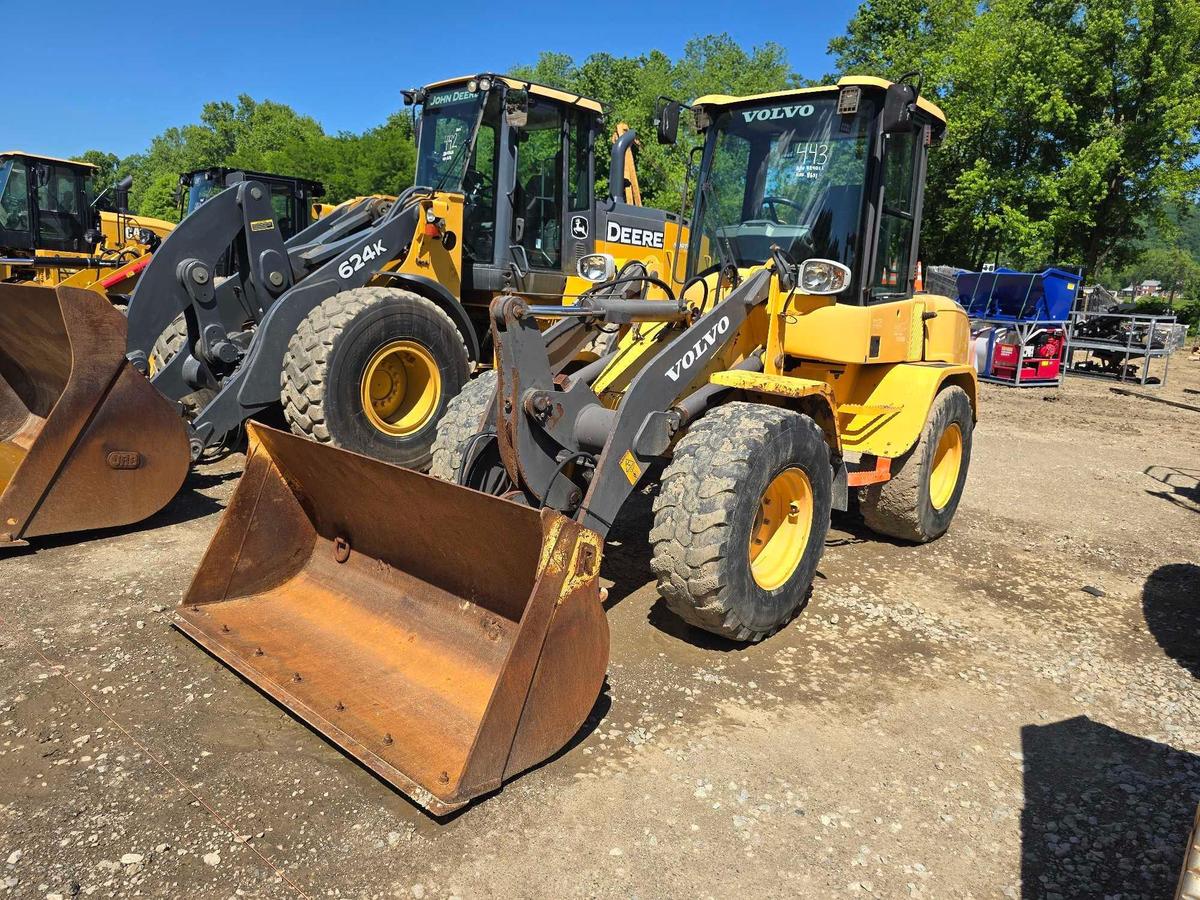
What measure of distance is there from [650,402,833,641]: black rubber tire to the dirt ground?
322mm

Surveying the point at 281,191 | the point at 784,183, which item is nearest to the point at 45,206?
the point at 281,191

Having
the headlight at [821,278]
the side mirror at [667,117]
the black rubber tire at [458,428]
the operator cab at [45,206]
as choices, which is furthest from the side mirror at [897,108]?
the operator cab at [45,206]

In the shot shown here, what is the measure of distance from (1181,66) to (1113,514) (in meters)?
22.3

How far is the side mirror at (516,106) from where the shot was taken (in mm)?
7254

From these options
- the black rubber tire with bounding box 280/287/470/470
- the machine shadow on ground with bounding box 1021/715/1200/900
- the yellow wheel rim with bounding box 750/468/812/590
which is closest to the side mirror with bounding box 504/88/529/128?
the black rubber tire with bounding box 280/287/470/470

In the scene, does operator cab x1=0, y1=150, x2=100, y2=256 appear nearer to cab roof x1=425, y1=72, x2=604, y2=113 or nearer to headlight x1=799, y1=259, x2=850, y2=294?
cab roof x1=425, y1=72, x2=604, y2=113

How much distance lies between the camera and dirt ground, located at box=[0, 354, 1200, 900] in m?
2.58

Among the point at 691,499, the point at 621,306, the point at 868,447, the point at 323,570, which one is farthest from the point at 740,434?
the point at 323,570

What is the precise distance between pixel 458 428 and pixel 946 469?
3.62 metres

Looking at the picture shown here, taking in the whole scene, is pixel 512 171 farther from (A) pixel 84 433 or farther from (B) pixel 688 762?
(B) pixel 688 762

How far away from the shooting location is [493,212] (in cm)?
762

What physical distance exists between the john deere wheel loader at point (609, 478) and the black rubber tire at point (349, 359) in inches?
74.5

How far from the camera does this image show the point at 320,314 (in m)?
6.19

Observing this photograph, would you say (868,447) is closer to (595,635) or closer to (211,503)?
(595,635)
